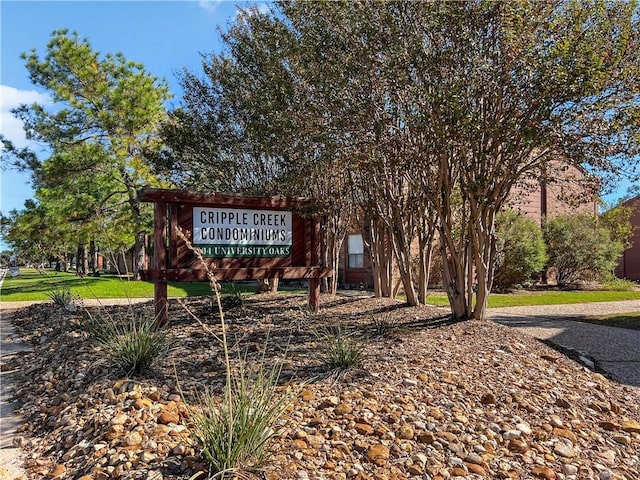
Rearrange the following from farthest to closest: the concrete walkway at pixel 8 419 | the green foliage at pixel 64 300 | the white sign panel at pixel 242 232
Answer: the green foliage at pixel 64 300
the white sign panel at pixel 242 232
the concrete walkway at pixel 8 419

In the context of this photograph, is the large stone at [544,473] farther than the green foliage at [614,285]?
No

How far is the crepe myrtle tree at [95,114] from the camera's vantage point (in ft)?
55.4

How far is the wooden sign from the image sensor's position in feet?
21.9

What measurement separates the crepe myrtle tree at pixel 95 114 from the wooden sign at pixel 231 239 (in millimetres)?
9848

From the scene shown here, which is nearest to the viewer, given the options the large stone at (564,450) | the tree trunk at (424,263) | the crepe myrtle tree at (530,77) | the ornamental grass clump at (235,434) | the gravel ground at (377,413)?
the ornamental grass clump at (235,434)

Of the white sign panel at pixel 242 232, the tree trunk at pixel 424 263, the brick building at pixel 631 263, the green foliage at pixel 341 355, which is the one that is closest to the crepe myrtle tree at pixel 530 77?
the green foliage at pixel 341 355

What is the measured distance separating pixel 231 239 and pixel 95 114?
12835 mm

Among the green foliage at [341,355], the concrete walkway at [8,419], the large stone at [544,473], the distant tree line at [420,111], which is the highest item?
the distant tree line at [420,111]

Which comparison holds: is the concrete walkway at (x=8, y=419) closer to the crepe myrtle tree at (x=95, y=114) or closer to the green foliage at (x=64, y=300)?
the green foliage at (x=64, y=300)

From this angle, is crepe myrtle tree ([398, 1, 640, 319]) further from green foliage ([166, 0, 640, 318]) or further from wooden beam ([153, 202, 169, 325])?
wooden beam ([153, 202, 169, 325])

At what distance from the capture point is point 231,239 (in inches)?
285

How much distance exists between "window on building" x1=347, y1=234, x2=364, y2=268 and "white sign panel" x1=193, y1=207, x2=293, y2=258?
1161 cm

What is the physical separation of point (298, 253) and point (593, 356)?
14.0ft

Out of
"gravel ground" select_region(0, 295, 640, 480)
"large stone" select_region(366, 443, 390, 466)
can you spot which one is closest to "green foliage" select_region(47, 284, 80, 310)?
"gravel ground" select_region(0, 295, 640, 480)
